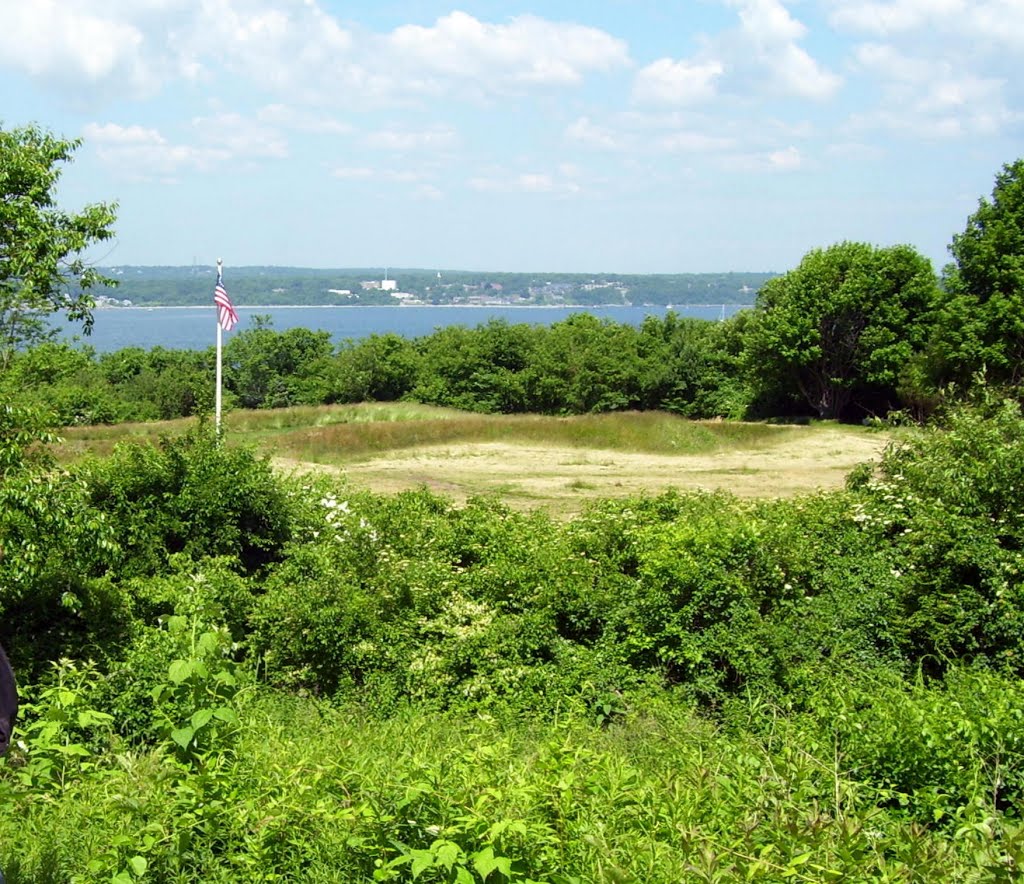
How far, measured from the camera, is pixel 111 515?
37.5ft

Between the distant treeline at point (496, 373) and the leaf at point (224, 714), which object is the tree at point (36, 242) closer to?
the leaf at point (224, 714)

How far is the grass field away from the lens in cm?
2317

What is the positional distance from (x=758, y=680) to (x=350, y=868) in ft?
17.2

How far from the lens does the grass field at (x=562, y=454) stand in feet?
76.0

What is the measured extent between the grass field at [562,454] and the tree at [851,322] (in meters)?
7.86

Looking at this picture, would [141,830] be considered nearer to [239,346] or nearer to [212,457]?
[212,457]

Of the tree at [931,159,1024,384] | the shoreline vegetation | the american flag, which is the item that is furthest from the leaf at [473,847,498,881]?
the tree at [931,159,1024,384]

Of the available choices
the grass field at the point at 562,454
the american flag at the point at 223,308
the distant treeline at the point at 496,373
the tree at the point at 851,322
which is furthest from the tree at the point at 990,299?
the american flag at the point at 223,308

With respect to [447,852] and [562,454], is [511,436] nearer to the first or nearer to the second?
[562,454]

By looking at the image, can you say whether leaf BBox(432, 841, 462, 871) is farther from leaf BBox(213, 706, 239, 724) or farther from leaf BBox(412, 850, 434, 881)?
leaf BBox(213, 706, 239, 724)

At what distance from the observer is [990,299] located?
129 ft

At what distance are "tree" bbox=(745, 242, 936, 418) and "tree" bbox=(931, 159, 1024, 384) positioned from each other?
632cm

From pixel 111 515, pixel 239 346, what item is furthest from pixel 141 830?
pixel 239 346

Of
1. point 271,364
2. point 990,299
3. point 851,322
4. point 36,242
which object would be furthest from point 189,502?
point 271,364
